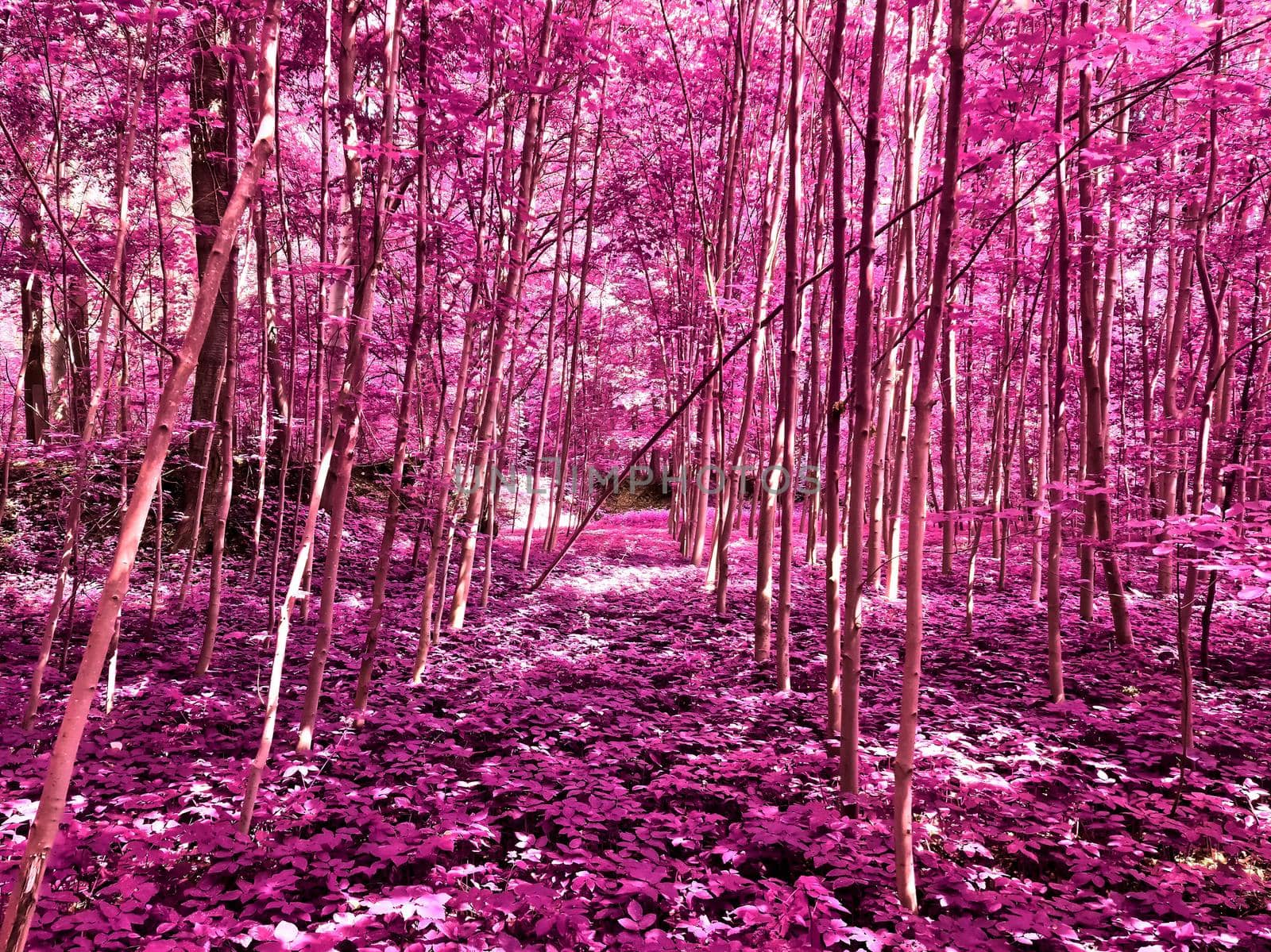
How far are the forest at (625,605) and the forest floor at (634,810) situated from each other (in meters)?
0.02

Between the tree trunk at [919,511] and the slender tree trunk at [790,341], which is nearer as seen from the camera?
the tree trunk at [919,511]

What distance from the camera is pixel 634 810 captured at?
9.53ft

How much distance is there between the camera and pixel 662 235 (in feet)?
32.2

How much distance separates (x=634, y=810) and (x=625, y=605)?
4886 millimetres

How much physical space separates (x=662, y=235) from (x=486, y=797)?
857cm

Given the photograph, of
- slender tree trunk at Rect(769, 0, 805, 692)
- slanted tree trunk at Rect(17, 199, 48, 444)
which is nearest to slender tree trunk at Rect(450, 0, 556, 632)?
slender tree trunk at Rect(769, 0, 805, 692)

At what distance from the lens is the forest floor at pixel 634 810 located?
2107 millimetres

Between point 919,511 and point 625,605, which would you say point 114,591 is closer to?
point 919,511

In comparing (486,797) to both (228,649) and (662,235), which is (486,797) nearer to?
(228,649)

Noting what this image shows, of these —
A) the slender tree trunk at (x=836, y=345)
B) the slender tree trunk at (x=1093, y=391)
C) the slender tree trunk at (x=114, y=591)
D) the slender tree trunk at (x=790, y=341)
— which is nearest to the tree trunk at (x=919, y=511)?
the slender tree trunk at (x=836, y=345)

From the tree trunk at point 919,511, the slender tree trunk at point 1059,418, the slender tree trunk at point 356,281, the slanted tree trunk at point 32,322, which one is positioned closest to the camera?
the tree trunk at point 919,511

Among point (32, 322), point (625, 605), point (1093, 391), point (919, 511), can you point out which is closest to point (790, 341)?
point (919, 511)

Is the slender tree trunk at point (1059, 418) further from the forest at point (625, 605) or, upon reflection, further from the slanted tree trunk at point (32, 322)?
the slanted tree trunk at point (32, 322)

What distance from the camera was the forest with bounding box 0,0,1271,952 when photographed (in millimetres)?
2162
